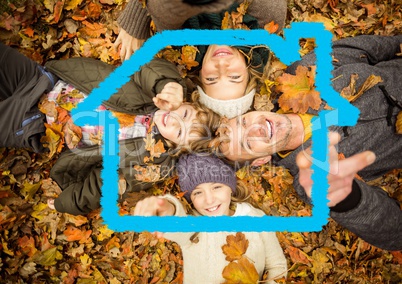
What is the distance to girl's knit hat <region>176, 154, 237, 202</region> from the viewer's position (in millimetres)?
1321

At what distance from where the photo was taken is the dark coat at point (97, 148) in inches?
54.4

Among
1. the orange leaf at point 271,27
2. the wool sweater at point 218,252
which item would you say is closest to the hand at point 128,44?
the orange leaf at point 271,27

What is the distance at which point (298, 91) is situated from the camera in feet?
4.56

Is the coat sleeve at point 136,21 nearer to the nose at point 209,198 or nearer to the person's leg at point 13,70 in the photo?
the person's leg at point 13,70

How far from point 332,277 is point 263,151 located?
2.50 ft

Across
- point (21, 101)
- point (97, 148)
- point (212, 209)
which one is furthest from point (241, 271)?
point (21, 101)

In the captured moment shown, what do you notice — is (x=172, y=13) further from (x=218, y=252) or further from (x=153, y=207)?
(x=218, y=252)

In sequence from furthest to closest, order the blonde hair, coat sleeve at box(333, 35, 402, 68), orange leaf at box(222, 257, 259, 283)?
coat sleeve at box(333, 35, 402, 68), orange leaf at box(222, 257, 259, 283), the blonde hair

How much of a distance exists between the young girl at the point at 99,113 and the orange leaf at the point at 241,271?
0.46 meters

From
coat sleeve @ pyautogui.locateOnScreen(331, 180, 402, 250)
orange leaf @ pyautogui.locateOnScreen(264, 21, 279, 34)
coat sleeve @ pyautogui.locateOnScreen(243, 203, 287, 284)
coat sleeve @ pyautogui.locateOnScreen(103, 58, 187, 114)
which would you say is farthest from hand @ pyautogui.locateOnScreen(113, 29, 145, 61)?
coat sleeve @ pyautogui.locateOnScreen(331, 180, 402, 250)

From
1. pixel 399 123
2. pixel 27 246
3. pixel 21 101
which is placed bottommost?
pixel 27 246

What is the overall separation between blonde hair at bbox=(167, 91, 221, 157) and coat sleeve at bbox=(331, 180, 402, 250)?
555mm

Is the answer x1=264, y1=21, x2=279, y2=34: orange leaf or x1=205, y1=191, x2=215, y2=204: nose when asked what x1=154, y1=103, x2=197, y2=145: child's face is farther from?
x1=264, y1=21, x2=279, y2=34: orange leaf

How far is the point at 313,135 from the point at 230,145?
1.07 ft
